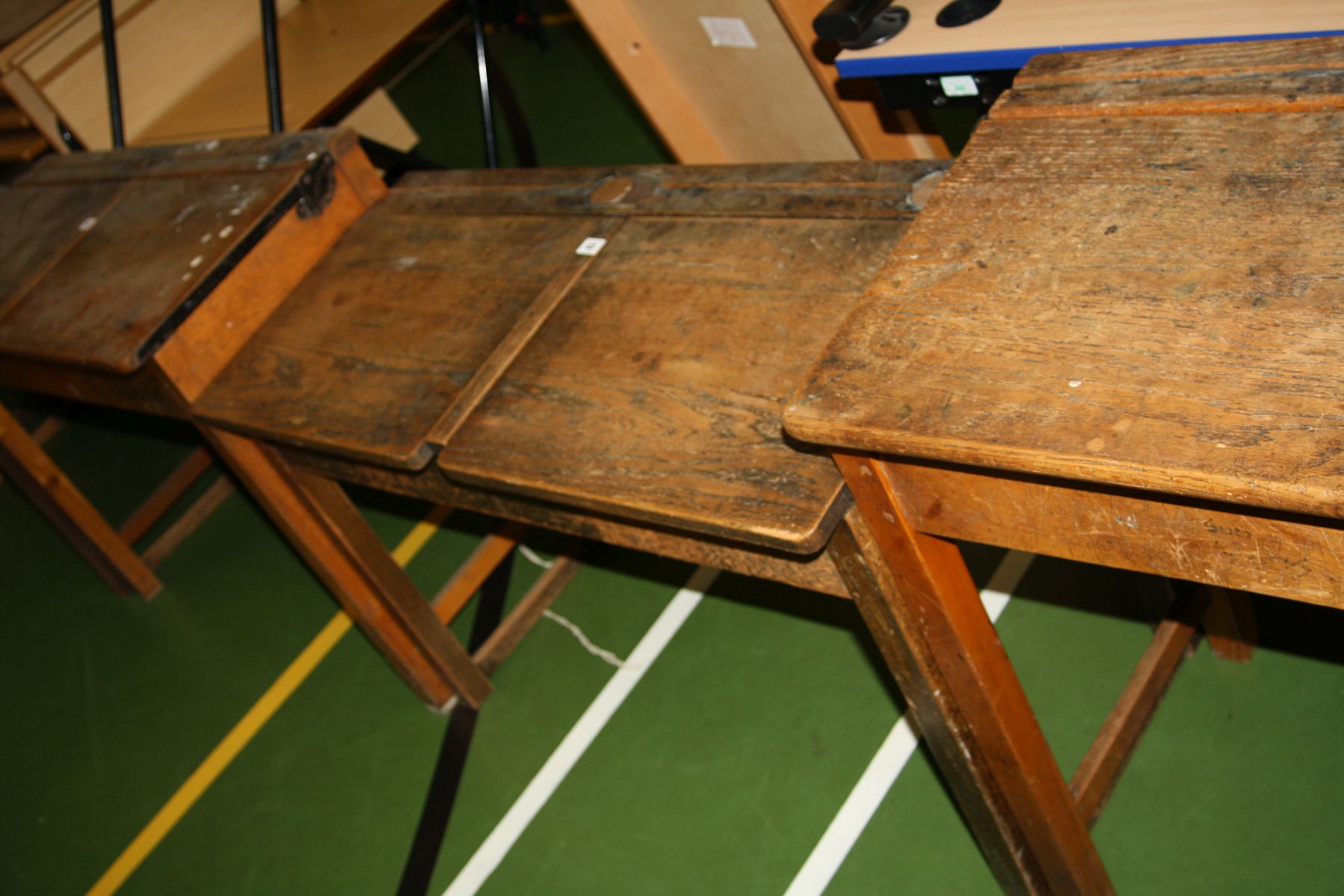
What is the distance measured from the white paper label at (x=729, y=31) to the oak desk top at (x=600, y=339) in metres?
0.72

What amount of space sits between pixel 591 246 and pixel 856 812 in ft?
3.68

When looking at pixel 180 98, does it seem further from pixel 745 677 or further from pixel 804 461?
pixel 804 461

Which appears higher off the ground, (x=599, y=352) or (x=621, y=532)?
(x=599, y=352)

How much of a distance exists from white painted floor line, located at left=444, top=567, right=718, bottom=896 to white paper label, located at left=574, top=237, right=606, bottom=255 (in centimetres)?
112

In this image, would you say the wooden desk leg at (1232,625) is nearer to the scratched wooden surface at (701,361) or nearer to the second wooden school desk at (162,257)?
the scratched wooden surface at (701,361)

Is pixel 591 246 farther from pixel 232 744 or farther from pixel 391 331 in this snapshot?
pixel 232 744

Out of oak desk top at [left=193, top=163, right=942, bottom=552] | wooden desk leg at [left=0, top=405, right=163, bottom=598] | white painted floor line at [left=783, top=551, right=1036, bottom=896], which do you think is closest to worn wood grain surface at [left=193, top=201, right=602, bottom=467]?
oak desk top at [left=193, top=163, right=942, bottom=552]

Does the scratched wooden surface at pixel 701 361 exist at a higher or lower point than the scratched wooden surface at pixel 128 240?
lower

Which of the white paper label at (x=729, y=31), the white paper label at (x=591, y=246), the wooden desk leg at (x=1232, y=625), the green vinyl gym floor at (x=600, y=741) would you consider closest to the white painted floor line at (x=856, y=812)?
the green vinyl gym floor at (x=600, y=741)

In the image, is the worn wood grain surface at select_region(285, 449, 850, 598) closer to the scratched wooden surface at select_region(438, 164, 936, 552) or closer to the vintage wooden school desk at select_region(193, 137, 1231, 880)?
the vintage wooden school desk at select_region(193, 137, 1231, 880)

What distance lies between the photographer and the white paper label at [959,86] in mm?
1891

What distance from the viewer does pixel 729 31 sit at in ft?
8.39

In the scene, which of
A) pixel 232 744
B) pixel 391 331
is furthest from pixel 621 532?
pixel 232 744

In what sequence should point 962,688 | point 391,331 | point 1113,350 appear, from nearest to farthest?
point 1113,350, point 962,688, point 391,331
